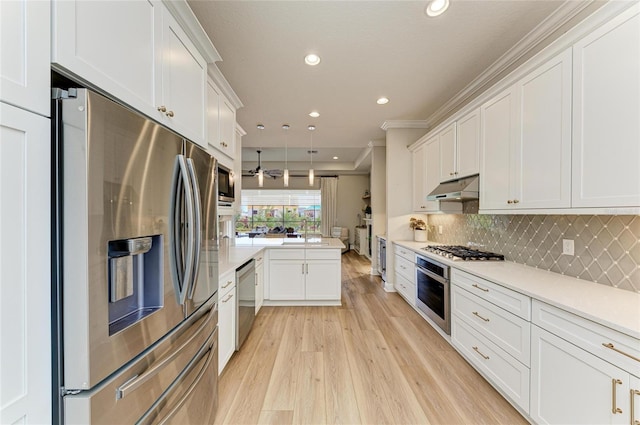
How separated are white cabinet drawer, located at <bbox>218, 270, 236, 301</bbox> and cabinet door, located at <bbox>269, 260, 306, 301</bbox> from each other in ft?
4.23

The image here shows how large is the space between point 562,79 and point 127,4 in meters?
2.39

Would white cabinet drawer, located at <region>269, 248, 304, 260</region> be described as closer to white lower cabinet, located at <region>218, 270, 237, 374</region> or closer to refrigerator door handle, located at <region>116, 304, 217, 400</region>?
white lower cabinet, located at <region>218, 270, 237, 374</region>

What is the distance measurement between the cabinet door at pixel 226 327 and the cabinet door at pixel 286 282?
1.24 meters

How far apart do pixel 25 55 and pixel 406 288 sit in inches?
155

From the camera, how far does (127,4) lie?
3.33ft

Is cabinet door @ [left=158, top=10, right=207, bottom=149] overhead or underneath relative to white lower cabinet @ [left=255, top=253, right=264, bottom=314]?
overhead

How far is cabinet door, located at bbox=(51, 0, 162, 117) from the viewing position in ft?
2.52

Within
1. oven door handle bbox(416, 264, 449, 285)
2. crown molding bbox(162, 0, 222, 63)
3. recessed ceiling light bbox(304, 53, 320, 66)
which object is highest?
recessed ceiling light bbox(304, 53, 320, 66)

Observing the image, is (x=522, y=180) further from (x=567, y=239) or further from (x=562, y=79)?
(x=562, y=79)

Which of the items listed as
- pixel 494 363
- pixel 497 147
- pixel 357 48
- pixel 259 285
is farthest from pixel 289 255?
pixel 497 147

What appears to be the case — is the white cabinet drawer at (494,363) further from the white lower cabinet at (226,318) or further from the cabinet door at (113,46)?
the cabinet door at (113,46)

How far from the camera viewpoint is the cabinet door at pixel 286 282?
3523 millimetres

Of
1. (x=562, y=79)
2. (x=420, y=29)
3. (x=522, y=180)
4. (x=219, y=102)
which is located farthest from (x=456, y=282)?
(x=219, y=102)

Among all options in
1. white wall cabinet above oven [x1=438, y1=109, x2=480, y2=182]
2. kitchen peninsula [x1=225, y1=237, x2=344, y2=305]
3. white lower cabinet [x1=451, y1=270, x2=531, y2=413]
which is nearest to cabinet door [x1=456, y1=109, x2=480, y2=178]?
white wall cabinet above oven [x1=438, y1=109, x2=480, y2=182]
